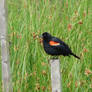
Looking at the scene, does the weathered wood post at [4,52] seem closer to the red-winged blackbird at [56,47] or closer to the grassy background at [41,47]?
the grassy background at [41,47]

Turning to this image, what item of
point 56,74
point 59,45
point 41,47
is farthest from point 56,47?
point 41,47

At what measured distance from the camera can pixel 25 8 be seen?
391 cm

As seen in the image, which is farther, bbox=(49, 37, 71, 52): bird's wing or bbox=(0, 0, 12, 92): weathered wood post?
bbox=(49, 37, 71, 52): bird's wing

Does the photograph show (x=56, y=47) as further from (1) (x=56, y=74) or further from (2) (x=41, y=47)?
(2) (x=41, y=47)

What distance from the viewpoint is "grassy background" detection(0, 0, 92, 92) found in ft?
10.9

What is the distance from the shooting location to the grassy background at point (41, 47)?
10.9 ft

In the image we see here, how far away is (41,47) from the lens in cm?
368

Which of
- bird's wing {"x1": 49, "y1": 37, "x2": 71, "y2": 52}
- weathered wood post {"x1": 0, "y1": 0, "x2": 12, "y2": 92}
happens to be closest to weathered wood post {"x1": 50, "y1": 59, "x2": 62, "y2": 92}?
bird's wing {"x1": 49, "y1": 37, "x2": 71, "y2": 52}

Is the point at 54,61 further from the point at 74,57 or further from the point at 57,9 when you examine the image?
the point at 57,9

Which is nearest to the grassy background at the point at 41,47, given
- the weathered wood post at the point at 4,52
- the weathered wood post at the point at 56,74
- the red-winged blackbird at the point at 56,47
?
the red-winged blackbird at the point at 56,47

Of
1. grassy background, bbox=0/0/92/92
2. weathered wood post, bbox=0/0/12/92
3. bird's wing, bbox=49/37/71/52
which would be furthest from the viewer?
grassy background, bbox=0/0/92/92

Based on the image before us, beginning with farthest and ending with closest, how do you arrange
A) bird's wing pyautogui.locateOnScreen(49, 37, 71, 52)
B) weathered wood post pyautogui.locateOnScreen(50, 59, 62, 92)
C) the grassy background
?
the grassy background
bird's wing pyautogui.locateOnScreen(49, 37, 71, 52)
weathered wood post pyautogui.locateOnScreen(50, 59, 62, 92)

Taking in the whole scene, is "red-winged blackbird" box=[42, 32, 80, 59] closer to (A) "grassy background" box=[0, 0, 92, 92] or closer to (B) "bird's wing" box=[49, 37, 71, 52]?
(B) "bird's wing" box=[49, 37, 71, 52]

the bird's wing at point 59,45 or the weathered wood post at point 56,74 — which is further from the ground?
the bird's wing at point 59,45
